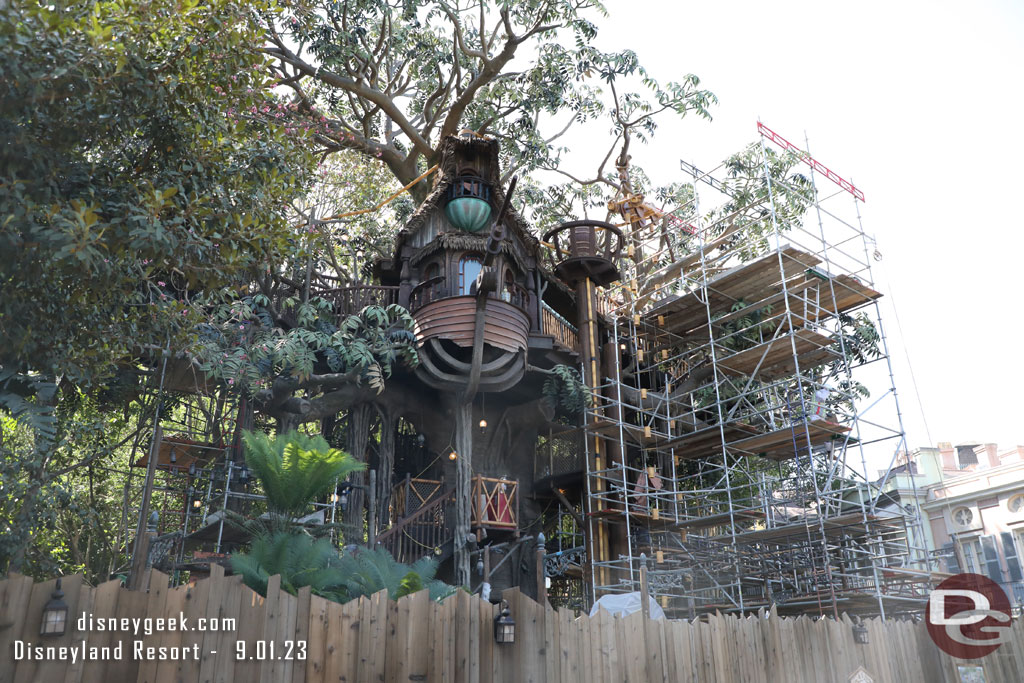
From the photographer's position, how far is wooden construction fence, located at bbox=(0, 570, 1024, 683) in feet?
15.0

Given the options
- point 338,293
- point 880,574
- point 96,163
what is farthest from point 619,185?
point 96,163

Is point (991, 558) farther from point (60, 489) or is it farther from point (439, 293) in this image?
point (60, 489)

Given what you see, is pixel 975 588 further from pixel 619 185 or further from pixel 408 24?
pixel 408 24

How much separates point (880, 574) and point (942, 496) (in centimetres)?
1676

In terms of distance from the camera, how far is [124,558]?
18719 millimetres

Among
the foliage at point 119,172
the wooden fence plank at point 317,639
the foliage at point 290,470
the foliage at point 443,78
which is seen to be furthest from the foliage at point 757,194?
the wooden fence plank at point 317,639

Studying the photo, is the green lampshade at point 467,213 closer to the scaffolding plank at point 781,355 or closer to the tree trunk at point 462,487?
the tree trunk at point 462,487

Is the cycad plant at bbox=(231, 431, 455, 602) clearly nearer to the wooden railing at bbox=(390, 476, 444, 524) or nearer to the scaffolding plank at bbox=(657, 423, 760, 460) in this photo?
the wooden railing at bbox=(390, 476, 444, 524)

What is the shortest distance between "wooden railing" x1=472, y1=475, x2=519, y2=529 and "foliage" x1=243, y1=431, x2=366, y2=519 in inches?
194

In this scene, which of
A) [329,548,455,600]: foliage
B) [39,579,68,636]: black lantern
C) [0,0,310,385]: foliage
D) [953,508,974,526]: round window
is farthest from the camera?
[953,508,974,526]: round window

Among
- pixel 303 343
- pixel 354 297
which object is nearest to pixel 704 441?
pixel 354 297

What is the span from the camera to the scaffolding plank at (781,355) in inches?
665

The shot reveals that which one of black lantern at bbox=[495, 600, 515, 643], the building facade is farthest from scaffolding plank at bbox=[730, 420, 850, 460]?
black lantern at bbox=[495, 600, 515, 643]

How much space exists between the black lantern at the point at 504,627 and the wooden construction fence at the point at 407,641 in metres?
0.09
